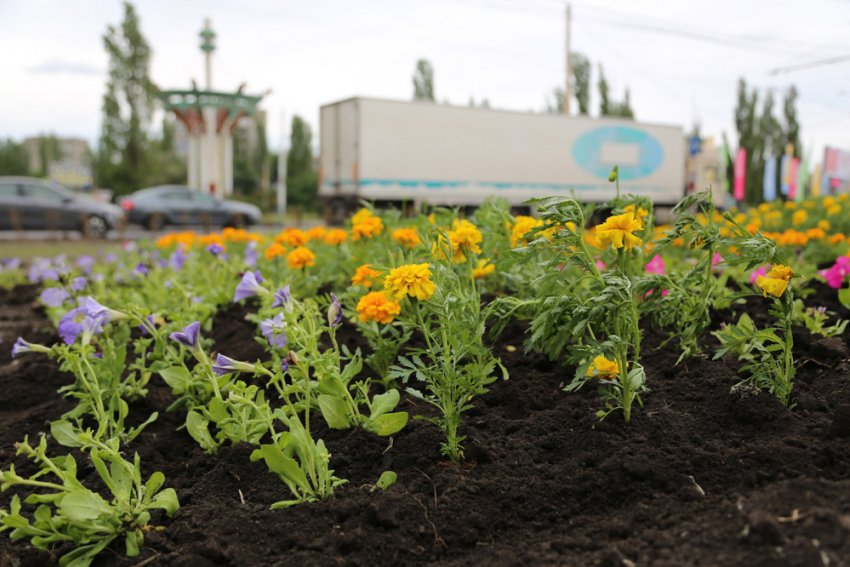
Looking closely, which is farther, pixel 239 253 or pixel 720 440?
pixel 239 253

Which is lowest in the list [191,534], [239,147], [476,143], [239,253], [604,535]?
[191,534]

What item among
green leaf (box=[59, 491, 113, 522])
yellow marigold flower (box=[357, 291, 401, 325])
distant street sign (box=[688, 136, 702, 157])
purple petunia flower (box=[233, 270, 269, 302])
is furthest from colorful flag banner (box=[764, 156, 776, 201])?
green leaf (box=[59, 491, 113, 522])

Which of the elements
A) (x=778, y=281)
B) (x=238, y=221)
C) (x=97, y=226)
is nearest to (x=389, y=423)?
(x=778, y=281)

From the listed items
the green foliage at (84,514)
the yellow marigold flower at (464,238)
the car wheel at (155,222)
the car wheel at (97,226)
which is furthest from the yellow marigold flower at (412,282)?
the car wheel at (155,222)

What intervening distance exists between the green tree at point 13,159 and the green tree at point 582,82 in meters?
51.7

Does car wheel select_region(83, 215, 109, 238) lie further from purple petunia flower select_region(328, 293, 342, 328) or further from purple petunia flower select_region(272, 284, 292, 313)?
purple petunia flower select_region(328, 293, 342, 328)

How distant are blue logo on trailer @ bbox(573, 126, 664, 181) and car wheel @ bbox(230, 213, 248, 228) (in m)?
10.0

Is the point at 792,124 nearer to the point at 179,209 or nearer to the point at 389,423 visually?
the point at 179,209

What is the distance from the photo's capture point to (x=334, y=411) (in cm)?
187

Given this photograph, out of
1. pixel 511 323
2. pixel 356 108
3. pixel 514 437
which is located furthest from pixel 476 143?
pixel 514 437

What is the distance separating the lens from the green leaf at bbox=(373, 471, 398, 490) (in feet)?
5.17

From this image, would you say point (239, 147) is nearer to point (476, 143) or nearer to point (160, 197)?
point (160, 197)

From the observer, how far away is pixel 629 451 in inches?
61.5

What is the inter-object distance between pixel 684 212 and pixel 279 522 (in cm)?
149
